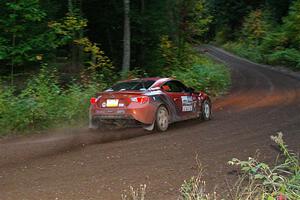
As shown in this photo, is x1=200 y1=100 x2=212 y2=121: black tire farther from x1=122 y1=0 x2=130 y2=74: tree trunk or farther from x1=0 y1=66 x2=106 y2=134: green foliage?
x1=122 y1=0 x2=130 y2=74: tree trunk

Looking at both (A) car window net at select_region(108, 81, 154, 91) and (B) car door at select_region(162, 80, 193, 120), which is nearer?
(A) car window net at select_region(108, 81, 154, 91)

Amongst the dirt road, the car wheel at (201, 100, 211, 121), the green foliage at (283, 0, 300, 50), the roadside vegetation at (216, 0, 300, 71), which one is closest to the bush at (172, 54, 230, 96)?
the car wheel at (201, 100, 211, 121)

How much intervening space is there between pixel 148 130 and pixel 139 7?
12327 mm

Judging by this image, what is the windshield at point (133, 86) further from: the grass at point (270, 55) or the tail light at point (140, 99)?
the grass at point (270, 55)

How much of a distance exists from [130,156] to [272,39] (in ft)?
127

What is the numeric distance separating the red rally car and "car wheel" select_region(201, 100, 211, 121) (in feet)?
3.36

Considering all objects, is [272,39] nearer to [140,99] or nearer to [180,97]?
[180,97]

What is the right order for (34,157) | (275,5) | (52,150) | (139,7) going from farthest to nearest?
(275,5) → (139,7) → (52,150) → (34,157)

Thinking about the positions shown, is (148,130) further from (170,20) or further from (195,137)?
(170,20)

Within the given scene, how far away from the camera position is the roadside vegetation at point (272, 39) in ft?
128

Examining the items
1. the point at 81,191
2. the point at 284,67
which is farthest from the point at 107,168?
the point at 284,67

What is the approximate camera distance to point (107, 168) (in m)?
7.63

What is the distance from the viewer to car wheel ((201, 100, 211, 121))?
14.0 meters

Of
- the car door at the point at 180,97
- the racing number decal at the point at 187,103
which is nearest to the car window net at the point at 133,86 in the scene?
the car door at the point at 180,97
